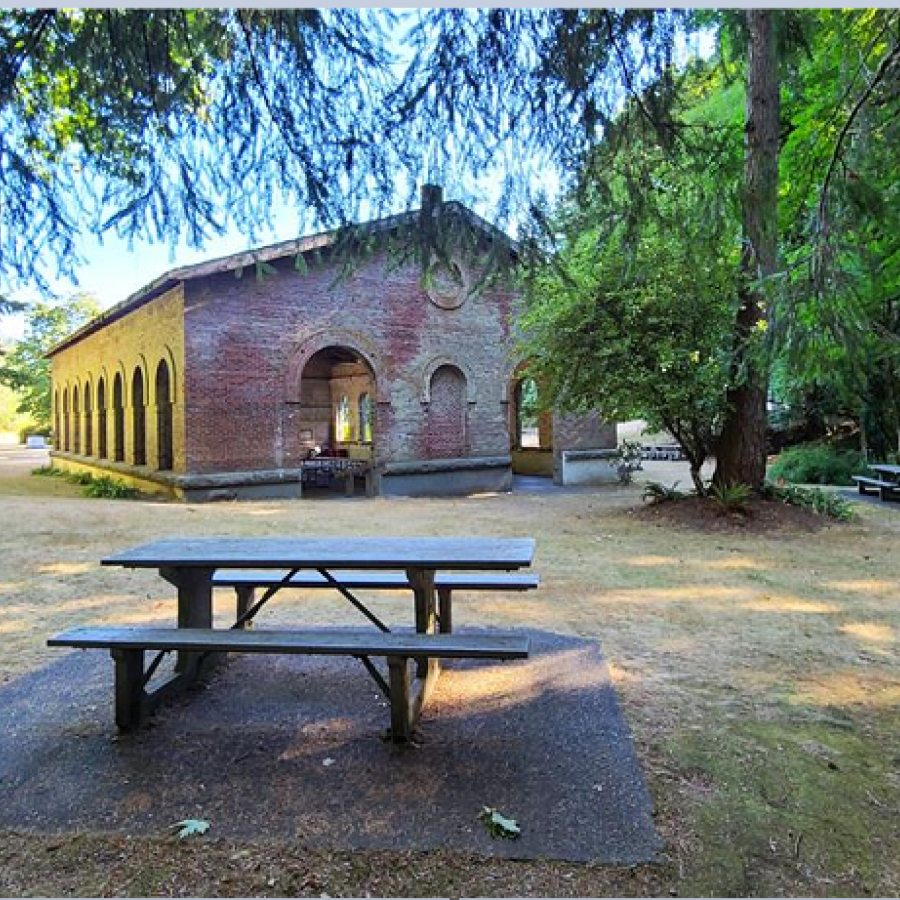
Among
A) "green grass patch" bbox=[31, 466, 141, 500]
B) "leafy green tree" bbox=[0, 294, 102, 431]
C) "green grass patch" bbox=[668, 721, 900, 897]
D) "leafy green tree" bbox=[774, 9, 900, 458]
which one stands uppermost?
"leafy green tree" bbox=[0, 294, 102, 431]

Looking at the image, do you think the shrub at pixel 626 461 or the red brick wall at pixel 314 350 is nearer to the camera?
the red brick wall at pixel 314 350

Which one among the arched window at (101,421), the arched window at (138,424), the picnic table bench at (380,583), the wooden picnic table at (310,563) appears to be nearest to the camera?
the wooden picnic table at (310,563)

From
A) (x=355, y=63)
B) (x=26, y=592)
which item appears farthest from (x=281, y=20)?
(x=26, y=592)

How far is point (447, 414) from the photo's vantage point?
17.8 m

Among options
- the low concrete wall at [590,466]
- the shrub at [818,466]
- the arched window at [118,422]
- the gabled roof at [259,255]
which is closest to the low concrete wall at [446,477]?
the low concrete wall at [590,466]

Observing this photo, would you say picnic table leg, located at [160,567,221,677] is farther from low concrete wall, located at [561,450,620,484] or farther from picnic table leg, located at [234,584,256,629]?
low concrete wall, located at [561,450,620,484]

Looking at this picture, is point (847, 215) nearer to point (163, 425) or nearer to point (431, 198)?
point (431, 198)

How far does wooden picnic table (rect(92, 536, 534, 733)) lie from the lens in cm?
332

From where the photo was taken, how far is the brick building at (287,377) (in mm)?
14438

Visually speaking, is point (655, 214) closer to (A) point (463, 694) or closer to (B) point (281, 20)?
(B) point (281, 20)

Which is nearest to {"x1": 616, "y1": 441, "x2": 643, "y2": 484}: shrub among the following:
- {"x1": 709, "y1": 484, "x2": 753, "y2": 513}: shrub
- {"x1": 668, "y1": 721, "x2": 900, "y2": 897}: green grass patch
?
{"x1": 709, "y1": 484, "x2": 753, "y2": 513}: shrub

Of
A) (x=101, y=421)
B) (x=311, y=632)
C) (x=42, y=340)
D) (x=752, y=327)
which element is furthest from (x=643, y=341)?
(x=42, y=340)

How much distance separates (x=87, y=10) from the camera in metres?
3.32

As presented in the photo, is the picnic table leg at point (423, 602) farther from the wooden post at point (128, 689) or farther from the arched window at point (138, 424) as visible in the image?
the arched window at point (138, 424)
